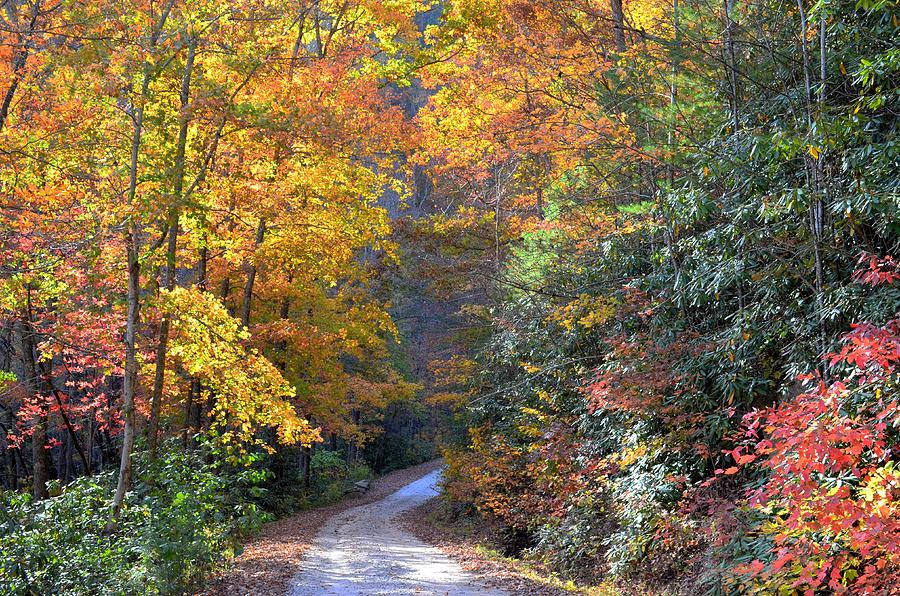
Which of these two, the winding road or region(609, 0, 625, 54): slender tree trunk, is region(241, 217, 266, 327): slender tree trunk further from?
region(609, 0, 625, 54): slender tree trunk

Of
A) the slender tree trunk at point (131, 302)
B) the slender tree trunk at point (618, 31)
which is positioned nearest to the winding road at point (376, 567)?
the slender tree trunk at point (131, 302)

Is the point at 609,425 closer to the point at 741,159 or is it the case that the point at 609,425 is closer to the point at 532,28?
the point at 741,159

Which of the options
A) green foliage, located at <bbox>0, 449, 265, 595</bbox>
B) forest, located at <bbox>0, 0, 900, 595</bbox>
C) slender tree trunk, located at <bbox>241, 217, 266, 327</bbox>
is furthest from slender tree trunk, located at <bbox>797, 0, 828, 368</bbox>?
slender tree trunk, located at <bbox>241, 217, 266, 327</bbox>

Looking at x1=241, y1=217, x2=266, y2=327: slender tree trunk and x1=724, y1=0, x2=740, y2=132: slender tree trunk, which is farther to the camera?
x1=241, y1=217, x2=266, y2=327: slender tree trunk

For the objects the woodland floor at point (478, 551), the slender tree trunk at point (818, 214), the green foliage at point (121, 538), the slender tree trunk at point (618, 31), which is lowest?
the woodland floor at point (478, 551)

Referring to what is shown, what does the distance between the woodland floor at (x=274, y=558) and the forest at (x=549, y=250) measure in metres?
0.38

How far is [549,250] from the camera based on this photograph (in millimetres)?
14125

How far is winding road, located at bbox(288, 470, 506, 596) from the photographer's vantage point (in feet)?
28.8

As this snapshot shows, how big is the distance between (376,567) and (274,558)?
1.84 metres

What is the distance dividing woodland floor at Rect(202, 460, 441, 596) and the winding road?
22cm

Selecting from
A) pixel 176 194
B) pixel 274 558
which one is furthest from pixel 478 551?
pixel 176 194

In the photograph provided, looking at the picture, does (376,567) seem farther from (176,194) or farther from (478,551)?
(176,194)

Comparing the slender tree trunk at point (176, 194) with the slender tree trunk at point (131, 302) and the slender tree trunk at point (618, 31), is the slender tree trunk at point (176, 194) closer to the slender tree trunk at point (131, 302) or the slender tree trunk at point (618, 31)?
the slender tree trunk at point (131, 302)

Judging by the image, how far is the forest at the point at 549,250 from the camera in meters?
6.42
